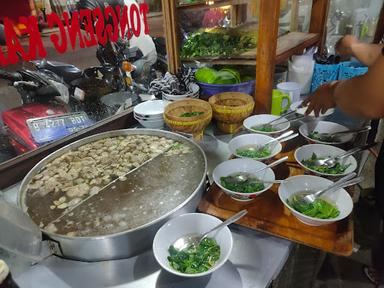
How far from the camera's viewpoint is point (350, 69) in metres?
2.19

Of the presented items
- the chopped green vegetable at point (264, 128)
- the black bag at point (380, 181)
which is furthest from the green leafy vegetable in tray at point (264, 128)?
the black bag at point (380, 181)

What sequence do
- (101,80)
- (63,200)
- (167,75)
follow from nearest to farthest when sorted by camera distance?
(63,200) → (101,80) → (167,75)

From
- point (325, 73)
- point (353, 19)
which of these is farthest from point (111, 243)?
point (353, 19)

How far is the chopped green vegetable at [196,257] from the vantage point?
0.90 meters

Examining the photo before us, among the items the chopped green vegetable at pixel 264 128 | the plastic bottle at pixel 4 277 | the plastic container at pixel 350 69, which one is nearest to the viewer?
the plastic bottle at pixel 4 277

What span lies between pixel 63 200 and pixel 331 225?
42.3 inches

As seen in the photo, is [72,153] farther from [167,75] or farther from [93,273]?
[167,75]

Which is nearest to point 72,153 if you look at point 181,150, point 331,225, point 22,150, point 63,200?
point 22,150

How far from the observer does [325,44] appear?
8.93 feet

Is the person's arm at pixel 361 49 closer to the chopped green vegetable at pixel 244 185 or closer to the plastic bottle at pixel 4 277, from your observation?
the chopped green vegetable at pixel 244 185

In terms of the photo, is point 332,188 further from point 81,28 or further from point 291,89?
point 81,28

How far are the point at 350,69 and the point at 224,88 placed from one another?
106 centimetres

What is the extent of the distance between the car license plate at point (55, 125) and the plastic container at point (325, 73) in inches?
70.6

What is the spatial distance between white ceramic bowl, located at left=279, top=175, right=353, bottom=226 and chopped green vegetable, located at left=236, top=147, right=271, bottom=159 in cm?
24
